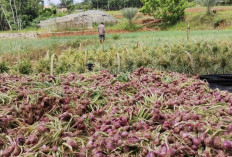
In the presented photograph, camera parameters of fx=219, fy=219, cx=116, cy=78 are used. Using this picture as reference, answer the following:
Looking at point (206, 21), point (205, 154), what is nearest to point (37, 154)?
point (205, 154)

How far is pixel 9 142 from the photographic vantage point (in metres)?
1.18

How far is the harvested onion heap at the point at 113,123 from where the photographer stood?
1043 mm

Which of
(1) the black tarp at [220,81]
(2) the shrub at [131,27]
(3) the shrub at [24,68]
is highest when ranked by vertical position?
(2) the shrub at [131,27]

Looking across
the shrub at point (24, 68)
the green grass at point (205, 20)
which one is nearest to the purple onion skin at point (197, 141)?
the shrub at point (24, 68)

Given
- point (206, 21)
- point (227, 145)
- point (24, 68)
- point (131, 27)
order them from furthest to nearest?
1. point (131, 27)
2. point (206, 21)
3. point (24, 68)
4. point (227, 145)

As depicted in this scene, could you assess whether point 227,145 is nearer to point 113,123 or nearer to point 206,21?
point 113,123

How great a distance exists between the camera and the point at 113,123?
1.31 m

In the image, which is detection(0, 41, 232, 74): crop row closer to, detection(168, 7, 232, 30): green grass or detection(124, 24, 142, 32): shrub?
detection(168, 7, 232, 30): green grass

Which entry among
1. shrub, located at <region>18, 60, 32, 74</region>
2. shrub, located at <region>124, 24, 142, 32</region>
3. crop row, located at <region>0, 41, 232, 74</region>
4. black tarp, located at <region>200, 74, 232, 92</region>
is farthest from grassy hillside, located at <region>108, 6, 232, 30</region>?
shrub, located at <region>18, 60, 32, 74</region>

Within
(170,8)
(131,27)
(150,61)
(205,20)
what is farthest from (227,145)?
(170,8)

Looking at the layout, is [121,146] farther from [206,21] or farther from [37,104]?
[206,21]

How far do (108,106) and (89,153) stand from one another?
65 cm

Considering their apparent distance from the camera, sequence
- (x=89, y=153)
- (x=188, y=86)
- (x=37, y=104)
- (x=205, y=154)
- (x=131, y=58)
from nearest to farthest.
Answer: (x=205, y=154) → (x=89, y=153) → (x=37, y=104) → (x=188, y=86) → (x=131, y=58)

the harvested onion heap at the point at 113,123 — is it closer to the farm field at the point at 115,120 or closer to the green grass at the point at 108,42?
the farm field at the point at 115,120
